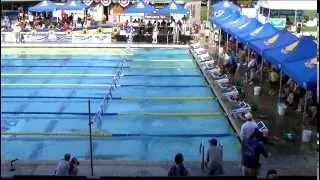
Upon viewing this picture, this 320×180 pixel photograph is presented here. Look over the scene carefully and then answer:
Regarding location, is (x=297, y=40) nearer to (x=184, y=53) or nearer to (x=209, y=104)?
(x=209, y=104)

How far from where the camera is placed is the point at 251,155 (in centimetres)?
938

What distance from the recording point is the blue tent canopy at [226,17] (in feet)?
84.2

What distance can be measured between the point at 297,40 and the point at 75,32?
53.8 feet

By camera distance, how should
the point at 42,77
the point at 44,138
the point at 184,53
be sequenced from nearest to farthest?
the point at 44,138 → the point at 42,77 → the point at 184,53

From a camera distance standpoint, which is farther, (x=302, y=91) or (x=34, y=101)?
(x=34, y=101)

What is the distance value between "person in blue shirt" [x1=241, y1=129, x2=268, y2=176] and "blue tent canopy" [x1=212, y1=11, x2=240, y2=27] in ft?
54.0

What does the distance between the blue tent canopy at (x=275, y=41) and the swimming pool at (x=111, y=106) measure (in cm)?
211

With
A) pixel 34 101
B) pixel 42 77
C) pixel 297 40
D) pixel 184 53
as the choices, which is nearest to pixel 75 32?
pixel 184 53

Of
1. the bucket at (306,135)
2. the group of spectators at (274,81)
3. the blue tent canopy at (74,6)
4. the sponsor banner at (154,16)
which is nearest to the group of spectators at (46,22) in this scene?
the blue tent canopy at (74,6)

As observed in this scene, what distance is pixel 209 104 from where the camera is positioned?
17.3 m

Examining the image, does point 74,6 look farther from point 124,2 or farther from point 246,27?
point 246,27

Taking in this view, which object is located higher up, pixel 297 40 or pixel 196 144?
pixel 297 40

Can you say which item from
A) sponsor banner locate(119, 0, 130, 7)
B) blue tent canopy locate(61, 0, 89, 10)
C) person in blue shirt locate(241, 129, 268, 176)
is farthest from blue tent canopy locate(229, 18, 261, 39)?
sponsor banner locate(119, 0, 130, 7)

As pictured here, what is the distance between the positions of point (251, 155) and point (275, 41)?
340 inches
